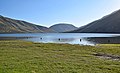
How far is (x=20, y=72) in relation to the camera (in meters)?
21.5

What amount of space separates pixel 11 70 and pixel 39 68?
3603 mm

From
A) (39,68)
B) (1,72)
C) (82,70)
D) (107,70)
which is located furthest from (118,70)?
(1,72)

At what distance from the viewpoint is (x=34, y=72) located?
2175 cm

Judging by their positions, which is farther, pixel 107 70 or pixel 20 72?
pixel 107 70

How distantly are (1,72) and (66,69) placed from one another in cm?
801

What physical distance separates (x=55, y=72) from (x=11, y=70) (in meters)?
5.48

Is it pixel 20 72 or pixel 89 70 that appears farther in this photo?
pixel 89 70

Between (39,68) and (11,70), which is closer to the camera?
(11,70)

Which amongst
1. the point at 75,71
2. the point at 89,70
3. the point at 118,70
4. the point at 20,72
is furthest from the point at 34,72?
the point at 118,70

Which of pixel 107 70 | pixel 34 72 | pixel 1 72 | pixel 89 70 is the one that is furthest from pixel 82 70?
pixel 1 72

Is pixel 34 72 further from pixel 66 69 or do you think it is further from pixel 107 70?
pixel 107 70

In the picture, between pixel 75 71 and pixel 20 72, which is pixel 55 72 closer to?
pixel 75 71

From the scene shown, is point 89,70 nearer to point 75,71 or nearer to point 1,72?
point 75,71

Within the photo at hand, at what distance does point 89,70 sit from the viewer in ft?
75.5
